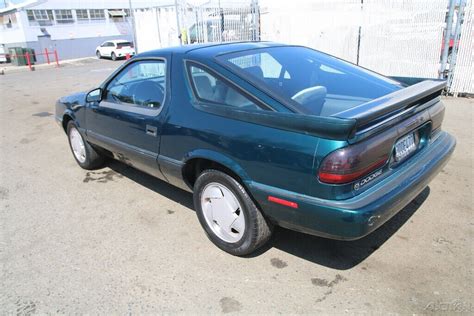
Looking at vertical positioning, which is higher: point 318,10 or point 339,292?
point 318,10

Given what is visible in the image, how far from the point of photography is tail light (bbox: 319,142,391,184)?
2.18 m

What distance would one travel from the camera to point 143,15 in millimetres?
13453

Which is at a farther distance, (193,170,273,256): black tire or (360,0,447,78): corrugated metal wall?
(360,0,447,78): corrugated metal wall

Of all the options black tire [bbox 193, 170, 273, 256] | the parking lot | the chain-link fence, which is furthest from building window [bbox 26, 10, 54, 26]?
black tire [bbox 193, 170, 273, 256]

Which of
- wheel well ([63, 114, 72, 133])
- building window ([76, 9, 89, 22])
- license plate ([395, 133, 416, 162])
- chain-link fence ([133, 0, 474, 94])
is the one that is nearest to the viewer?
license plate ([395, 133, 416, 162])

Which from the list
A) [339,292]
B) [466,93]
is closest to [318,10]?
[466,93]

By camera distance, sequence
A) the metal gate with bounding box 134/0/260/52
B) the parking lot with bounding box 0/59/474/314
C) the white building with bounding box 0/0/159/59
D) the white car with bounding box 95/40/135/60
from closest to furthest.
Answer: the parking lot with bounding box 0/59/474/314 → the metal gate with bounding box 134/0/260/52 → the white car with bounding box 95/40/135/60 → the white building with bounding box 0/0/159/59

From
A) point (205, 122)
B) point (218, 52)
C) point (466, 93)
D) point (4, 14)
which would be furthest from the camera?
point (4, 14)

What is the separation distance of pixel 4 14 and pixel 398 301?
38.9 meters

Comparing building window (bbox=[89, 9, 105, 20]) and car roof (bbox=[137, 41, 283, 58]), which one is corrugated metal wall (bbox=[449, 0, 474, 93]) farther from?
building window (bbox=[89, 9, 105, 20])

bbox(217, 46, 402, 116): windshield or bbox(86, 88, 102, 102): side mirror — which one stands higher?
bbox(217, 46, 402, 116): windshield

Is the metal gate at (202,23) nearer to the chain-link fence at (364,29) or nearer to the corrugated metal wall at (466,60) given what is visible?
the chain-link fence at (364,29)

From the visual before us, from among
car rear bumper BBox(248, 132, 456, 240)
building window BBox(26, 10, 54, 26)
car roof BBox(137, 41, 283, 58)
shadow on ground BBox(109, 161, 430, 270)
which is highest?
building window BBox(26, 10, 54, 26)

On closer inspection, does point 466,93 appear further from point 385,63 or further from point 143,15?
point 143,15
